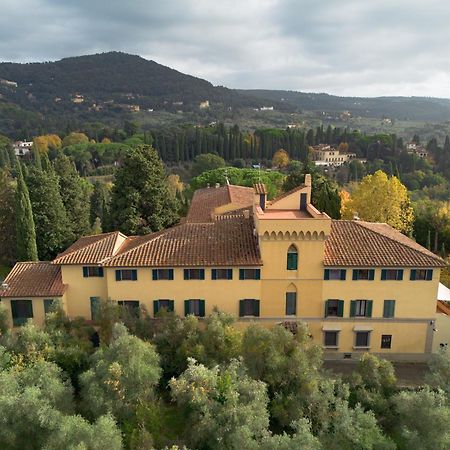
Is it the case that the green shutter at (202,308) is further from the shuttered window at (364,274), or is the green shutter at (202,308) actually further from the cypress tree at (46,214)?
the cypress tree at (46,214)

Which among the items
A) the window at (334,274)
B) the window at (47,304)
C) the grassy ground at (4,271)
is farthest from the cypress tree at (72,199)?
the window at (334,274)

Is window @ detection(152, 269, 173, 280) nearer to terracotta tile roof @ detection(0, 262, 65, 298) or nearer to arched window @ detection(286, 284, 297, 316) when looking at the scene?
terracotta tile roof @ detection(0, 262, 65, 298)

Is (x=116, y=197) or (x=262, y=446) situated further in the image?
(x=116, y=197)

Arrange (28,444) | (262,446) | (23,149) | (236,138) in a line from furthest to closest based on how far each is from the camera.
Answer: (23,149), (236,138), (28,444), (262,446)

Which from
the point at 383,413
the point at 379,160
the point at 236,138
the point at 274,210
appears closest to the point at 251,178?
the point at 274,210

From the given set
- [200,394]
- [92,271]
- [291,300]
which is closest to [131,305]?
[92,271]

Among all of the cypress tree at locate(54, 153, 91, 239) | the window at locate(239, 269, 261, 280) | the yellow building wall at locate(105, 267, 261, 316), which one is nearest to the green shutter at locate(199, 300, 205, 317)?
the yellow building wall at locate(105, 267, 261, 316)

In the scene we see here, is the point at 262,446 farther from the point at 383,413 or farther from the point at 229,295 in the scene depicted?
the point at 229,295
